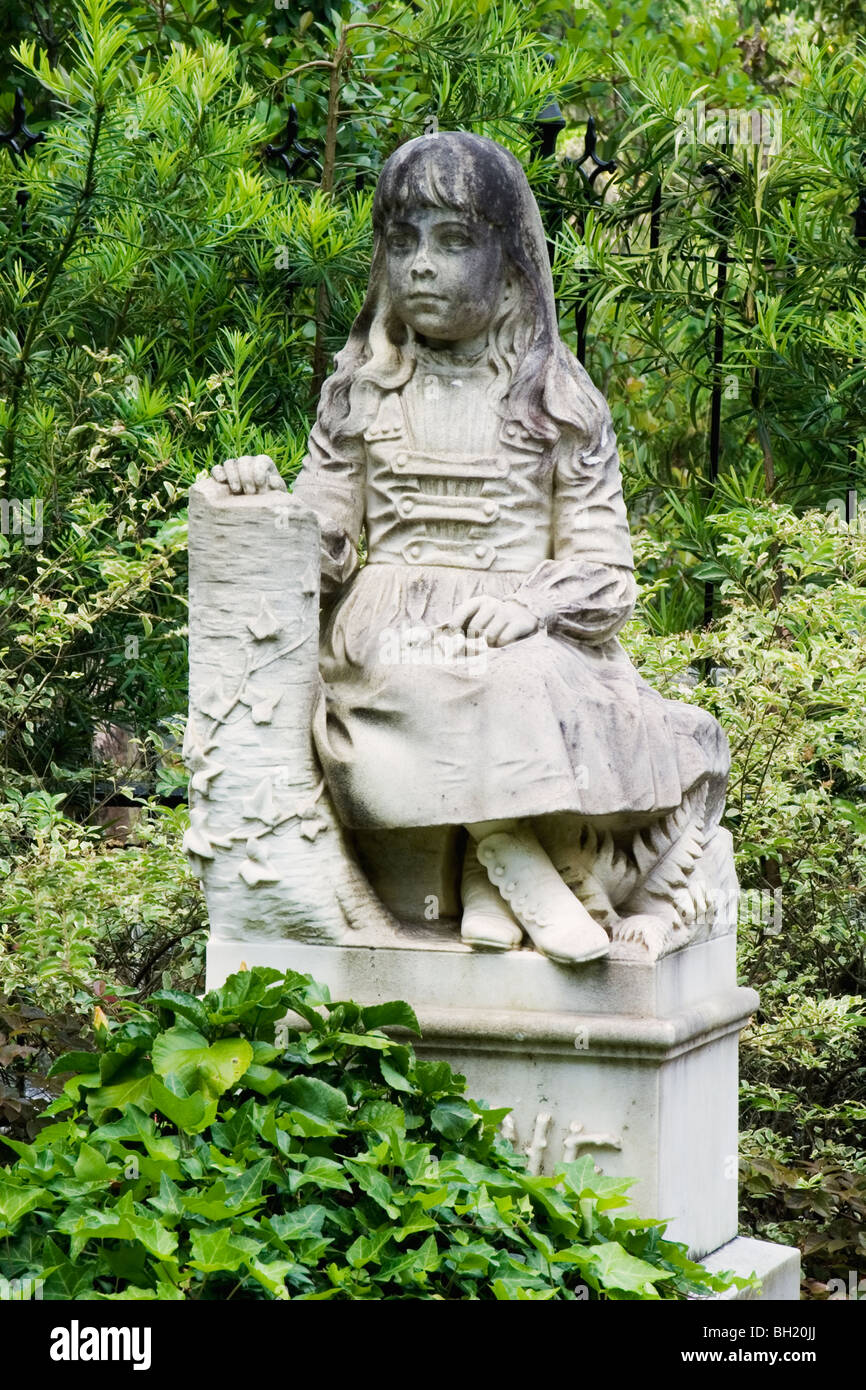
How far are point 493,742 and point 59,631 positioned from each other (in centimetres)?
198

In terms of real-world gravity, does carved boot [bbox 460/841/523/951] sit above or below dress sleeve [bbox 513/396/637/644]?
below

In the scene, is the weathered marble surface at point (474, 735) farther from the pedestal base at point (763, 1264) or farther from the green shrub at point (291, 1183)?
the green shrub at point (291, 1183)

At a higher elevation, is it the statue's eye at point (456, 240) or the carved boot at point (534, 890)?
the statue's eye at point (456, 240)

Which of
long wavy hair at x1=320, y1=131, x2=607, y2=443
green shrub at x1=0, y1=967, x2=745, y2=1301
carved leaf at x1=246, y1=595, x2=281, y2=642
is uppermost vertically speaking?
long wavy hair at x1=320, y1=131, x2=607, y2=443

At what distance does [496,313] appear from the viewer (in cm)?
454

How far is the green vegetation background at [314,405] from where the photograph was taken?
5574 mm

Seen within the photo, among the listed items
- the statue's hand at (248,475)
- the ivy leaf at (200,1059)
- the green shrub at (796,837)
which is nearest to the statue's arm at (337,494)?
the statue's hand at (248,475)

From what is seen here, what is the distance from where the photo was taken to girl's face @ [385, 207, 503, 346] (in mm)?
4406

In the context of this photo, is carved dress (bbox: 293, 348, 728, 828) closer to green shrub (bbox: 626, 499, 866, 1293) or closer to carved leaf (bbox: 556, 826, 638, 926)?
carved leaf (bbox: 556, 826, 638, 926)

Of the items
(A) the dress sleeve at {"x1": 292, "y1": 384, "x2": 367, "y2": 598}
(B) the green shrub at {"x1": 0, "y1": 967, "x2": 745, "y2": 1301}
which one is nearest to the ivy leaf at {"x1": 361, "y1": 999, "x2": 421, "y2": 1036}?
(B) the green shrub at {"x1": 0, "y1": 967, "x2": 745, "y2": 1301}

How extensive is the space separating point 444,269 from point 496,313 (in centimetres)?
19

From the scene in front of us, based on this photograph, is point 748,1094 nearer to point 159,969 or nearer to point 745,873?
point 745,873

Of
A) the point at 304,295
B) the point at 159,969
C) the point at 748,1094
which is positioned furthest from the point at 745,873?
the point at 304,295

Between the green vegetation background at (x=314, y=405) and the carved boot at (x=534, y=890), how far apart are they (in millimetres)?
1328
